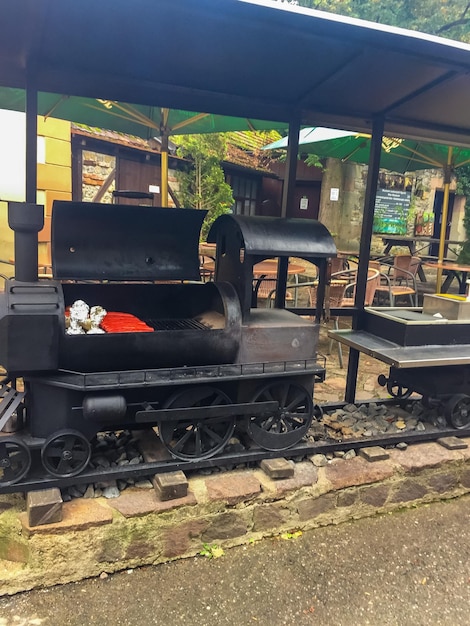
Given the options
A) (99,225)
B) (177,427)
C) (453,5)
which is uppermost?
(453,5)

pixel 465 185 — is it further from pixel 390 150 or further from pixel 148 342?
pixel 148 342

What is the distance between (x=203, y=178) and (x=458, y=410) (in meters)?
8.66

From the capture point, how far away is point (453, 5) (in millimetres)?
12516

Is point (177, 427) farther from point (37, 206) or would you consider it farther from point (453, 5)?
point (453, 5)

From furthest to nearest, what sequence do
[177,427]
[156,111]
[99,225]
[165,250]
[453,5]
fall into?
[453,5] → [156,111] → [165,250] → [99,225] → [177,427]

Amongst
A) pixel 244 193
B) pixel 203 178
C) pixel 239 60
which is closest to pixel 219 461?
pixel 239 60

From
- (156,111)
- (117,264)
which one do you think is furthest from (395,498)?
(156,111)

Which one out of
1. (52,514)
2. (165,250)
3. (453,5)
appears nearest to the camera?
(52,514)

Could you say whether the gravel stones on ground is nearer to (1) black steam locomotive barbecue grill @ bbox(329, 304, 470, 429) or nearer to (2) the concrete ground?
(1) black steam locomotive barbecue grill @ bbox(329, 304, 470, 429)

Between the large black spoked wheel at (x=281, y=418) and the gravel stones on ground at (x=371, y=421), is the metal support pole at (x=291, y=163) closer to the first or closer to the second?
the large black spoked wheel at (x=281, y=418)

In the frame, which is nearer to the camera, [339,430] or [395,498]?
[395,498]

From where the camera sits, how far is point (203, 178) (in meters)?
11.1

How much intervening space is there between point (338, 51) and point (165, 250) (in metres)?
1.68

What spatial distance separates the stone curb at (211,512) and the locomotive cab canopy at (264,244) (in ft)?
3.62
